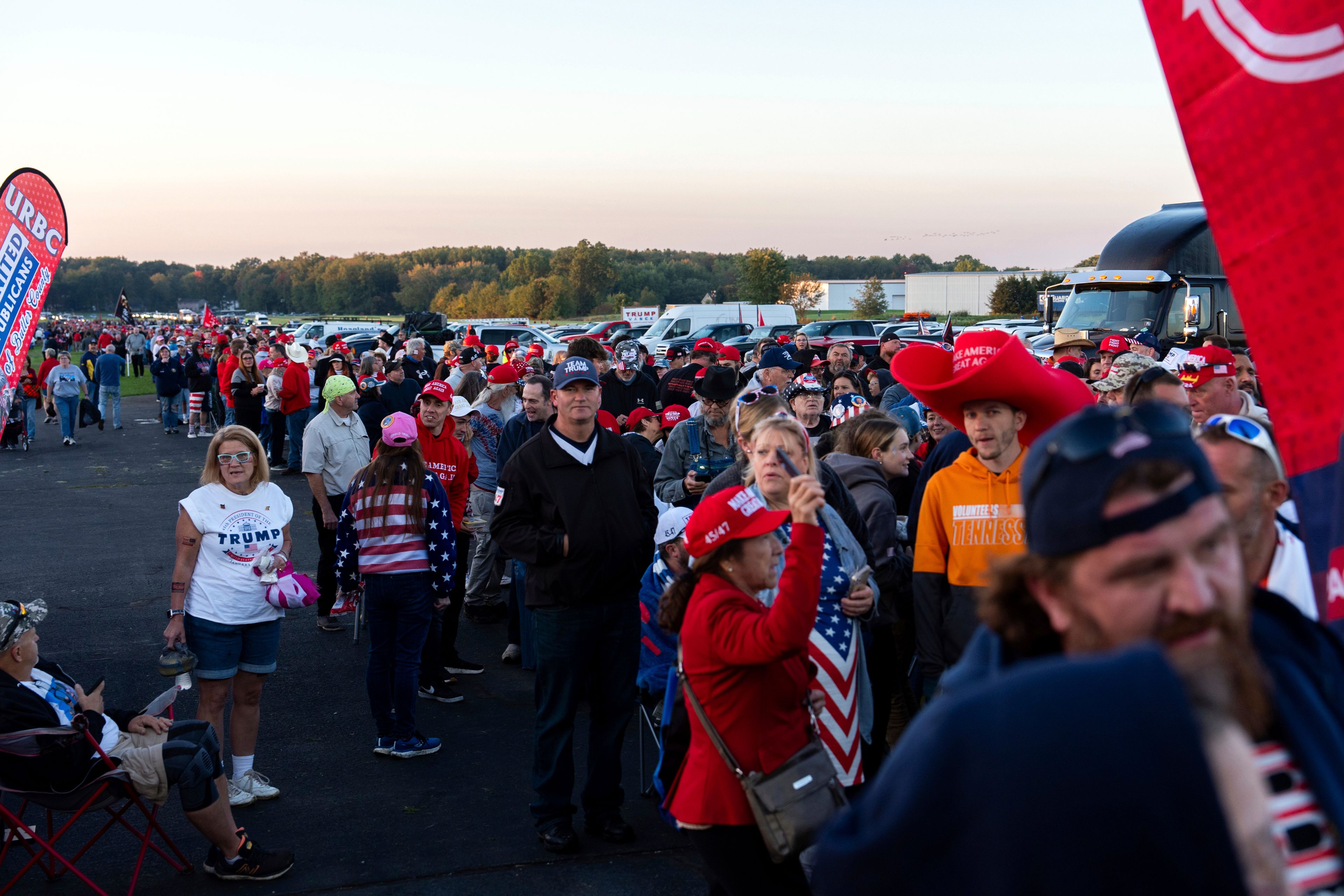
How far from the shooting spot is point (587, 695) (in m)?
4.84

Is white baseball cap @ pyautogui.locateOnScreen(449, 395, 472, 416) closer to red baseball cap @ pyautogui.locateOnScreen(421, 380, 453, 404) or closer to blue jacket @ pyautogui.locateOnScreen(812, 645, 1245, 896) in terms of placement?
red baseball cap @ pyautogui.locateOnScreen(421, 380, 453, 404)

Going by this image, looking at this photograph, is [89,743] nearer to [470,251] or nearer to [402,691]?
[402,691]

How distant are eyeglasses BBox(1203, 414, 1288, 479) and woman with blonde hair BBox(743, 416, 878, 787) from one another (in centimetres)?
134

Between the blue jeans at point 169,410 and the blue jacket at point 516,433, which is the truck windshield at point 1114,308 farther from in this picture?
the blue jeans at point 169,410

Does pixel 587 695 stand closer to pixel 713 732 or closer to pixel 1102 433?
pixel 713 732

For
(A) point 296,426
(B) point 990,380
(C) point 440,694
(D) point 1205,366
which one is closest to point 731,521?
(B) point 990,380

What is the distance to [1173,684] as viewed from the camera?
1.02 meters

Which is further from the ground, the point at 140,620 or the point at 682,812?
the point at 682,812

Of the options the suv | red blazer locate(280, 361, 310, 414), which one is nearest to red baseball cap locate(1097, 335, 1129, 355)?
red blazer locate(280, 361, 310, 414)

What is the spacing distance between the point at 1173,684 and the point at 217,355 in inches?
955

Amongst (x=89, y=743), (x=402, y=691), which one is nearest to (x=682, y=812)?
(x=89, y=743)

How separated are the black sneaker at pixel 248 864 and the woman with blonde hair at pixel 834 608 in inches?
98.3

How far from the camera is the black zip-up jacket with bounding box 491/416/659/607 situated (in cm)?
455

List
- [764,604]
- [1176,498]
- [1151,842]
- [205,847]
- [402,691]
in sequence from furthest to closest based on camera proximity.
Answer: [402,691], [205,847], [764,604], [1176,498], [1151,842]
